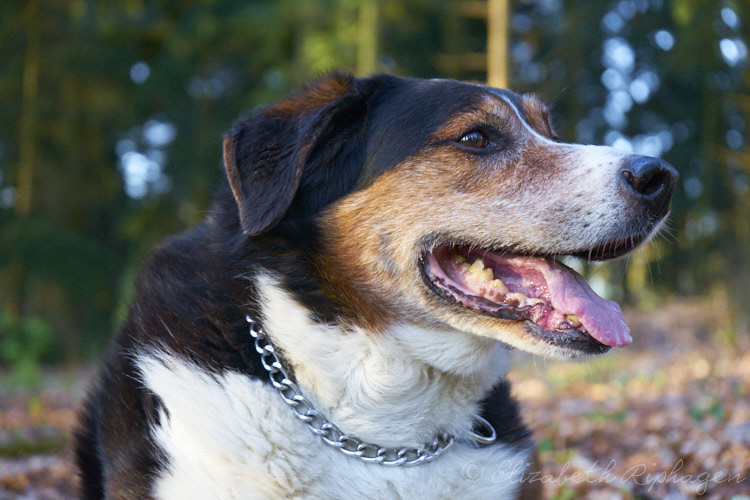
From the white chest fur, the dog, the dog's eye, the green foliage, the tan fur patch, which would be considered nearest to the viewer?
the white chest fur

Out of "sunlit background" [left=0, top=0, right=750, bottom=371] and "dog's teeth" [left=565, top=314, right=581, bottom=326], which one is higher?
"dog's teeth" [left=565, top=314, right=581, bottom=326]

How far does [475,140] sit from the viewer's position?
3057 mm

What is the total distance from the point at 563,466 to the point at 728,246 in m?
13.9

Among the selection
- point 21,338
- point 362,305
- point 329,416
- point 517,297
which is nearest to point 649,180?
point 517,297

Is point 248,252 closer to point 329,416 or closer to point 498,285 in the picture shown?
point 329,416

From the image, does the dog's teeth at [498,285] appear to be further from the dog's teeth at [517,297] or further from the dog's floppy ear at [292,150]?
→ the dog's floppy ear at [292,150]

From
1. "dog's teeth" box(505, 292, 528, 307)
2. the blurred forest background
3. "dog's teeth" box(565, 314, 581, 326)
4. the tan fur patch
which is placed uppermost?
the tan fur patch

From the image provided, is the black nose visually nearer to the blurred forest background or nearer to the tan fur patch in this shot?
the tan fur patch

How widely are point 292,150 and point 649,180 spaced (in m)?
1.48

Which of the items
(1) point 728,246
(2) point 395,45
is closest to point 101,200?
(2) point 395,45

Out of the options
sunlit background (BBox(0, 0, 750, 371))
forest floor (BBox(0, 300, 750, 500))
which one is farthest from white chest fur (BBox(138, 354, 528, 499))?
sunlit background (BBox(0, 0, 750, 371))

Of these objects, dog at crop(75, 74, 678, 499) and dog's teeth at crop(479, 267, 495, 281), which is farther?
dog's teeth at crop(479, 267, 495, 281)

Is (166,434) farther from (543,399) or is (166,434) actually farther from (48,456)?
(543,399)

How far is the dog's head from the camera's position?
8.89 feet
